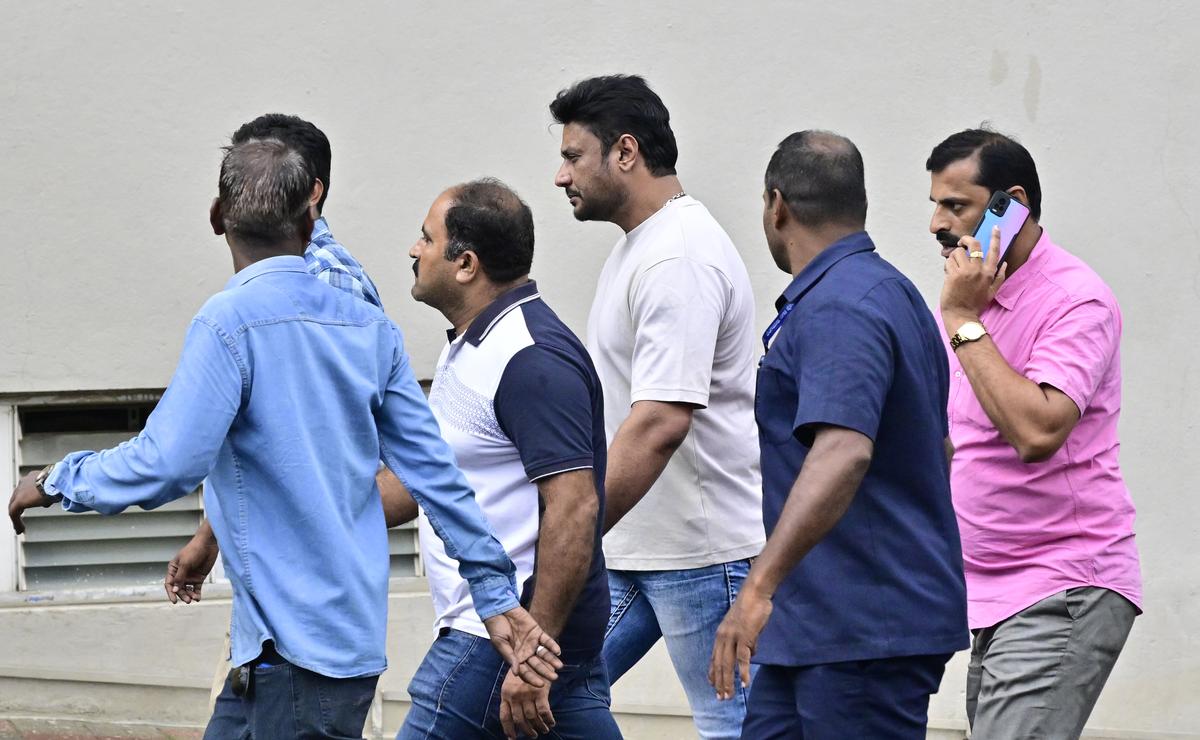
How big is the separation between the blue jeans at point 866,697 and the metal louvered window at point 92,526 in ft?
9.91

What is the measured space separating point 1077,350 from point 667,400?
100 cm

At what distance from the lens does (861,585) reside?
3275 millimetres

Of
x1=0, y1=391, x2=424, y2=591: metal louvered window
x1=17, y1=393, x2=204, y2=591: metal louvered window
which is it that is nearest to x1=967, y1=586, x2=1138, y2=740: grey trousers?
x1=0, y1=391, x2=424, y2=591: metal louvered window

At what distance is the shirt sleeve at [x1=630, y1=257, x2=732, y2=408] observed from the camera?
402 cm

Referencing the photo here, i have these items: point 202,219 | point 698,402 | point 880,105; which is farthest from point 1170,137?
point 202,219

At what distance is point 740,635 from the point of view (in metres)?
3.16

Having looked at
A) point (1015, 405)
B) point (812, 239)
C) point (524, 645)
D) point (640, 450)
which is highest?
point (812, 239)

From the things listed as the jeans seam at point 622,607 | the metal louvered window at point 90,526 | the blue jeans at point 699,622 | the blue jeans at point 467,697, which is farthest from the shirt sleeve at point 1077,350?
the metal louvered window at point 90,526

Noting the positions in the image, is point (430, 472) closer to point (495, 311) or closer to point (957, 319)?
point (495, 311)

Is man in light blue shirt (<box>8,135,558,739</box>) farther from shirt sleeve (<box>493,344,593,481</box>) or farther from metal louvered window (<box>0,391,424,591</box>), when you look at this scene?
metal louvered window (<box>0,391,424,591</box>)

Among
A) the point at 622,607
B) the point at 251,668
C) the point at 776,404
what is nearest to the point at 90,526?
the point at 622,607

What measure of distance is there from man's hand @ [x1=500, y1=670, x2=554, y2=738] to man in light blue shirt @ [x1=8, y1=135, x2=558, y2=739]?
16.4 inches

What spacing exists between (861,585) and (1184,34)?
11.4 feet

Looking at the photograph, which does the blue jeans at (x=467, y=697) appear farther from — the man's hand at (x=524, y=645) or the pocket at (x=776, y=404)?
the pocket at (x=776, y=404)
